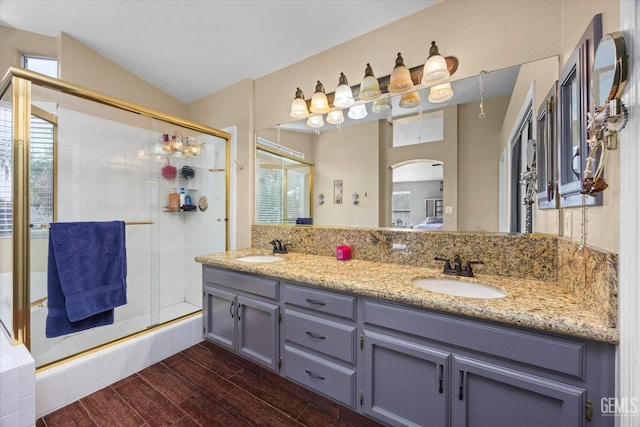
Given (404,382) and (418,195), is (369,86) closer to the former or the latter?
(418,195)

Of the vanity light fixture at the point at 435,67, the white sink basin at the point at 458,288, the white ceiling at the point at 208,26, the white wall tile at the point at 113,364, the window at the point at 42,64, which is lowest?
the white wall tile at the point at 113,364

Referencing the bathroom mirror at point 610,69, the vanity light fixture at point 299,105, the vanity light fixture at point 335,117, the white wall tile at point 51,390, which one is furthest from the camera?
the vanity light fixture at point 299,105

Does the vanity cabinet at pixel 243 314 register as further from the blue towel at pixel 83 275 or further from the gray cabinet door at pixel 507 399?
the gray cabinet door at pixel 507 399

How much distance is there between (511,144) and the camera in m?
1.51

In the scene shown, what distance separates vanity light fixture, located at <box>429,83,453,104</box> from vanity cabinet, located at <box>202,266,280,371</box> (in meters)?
1.56

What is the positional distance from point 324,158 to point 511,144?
49.5 inches

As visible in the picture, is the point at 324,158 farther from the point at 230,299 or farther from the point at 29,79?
the point at 29,79

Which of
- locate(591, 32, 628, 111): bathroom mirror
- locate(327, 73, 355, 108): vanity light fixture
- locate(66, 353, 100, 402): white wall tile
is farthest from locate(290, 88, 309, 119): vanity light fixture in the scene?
locate(66, 353, 100, 402): white wall tile

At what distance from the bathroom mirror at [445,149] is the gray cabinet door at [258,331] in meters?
0.84

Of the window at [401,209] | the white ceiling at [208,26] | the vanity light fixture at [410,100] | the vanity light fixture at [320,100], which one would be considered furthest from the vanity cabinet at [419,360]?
the white ceiling at [208,26]

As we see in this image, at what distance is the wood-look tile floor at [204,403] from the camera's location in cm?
149

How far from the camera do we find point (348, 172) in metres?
2.04

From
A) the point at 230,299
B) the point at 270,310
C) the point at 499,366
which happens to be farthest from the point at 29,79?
the point at 499,366

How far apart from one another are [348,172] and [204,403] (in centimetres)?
182
